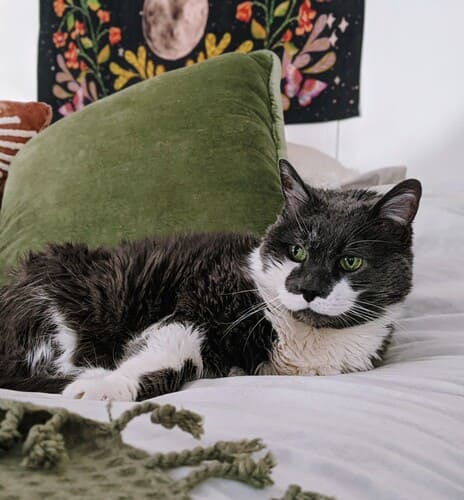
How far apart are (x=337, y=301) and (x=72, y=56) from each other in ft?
6.57

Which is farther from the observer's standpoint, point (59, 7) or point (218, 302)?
point (59, 7)

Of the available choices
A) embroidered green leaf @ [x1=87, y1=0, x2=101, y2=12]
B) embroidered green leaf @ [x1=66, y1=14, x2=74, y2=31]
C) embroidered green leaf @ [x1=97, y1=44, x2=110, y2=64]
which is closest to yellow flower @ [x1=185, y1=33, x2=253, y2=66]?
embroidered green leaf @ [x1=97, y1=44, x2=110, y2=64]

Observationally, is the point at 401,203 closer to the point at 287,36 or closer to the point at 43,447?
the point at 43,447

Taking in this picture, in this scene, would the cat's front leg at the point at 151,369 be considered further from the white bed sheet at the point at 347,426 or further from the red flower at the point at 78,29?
the red flower at the point at 78,29

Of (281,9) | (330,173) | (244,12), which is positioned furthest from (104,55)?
(330,173)

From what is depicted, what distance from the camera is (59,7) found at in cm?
265

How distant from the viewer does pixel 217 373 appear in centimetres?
106

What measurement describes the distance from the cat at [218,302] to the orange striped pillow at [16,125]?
0.66m

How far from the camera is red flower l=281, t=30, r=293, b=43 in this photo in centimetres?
211

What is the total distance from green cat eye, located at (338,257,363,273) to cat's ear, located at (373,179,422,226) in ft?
0.28

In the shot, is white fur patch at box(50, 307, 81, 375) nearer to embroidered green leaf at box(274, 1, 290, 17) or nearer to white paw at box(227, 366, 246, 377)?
white paw at box(227, 366, 246, 377)

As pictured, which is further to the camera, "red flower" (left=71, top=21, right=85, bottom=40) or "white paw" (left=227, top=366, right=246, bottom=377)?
"red flower" (left=71, top=21, right=85, bottom=40)

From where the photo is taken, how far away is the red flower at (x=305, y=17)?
205 cm

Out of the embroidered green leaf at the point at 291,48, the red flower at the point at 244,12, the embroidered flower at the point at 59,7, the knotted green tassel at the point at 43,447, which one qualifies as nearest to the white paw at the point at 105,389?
the knotted green tassel at the point at 43,447
